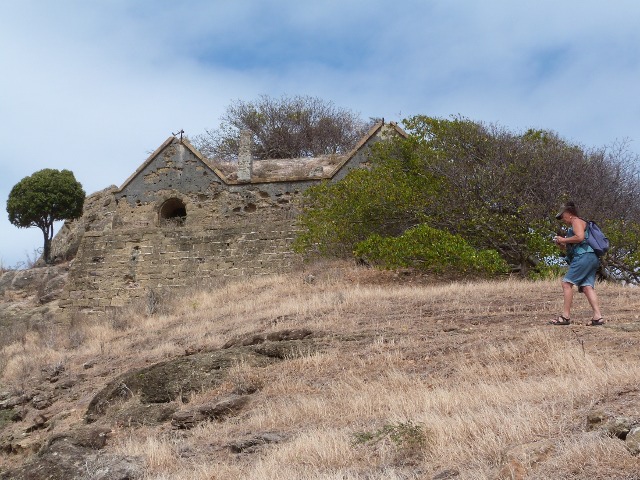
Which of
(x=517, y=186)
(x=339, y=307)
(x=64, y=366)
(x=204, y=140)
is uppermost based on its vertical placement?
(x=204, y=140)

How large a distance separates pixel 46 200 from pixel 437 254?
18714 millimetres

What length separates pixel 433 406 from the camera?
707 cm

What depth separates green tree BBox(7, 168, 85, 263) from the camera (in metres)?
30.3

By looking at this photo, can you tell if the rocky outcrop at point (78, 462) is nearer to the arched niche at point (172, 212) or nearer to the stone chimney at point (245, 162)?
the stone chimney at point (245, 162)

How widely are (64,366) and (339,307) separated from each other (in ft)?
15.6

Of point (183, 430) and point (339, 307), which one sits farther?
point (339, 307)

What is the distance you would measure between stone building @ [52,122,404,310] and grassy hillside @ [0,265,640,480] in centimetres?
429

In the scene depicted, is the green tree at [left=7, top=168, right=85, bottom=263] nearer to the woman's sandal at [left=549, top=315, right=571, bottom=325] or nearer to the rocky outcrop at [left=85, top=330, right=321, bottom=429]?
the rocky outcrop at [left=85, top=330, right=321, bottom=429]

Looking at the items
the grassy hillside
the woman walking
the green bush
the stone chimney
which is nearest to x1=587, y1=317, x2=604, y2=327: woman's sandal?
the woman walking

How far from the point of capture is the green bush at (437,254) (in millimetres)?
16750

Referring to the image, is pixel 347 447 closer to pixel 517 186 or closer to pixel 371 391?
pixel 371 391

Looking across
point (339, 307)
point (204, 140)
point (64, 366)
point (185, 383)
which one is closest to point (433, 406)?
point (185, 383)

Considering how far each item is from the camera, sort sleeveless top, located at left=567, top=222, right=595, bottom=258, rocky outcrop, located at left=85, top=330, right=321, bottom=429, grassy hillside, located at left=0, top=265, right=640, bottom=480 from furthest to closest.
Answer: sleeveless top, located at left=567, top=222, right=595, bottom=258 → rocky outcrop, located at left=85, top=330, right=321, bottom=429 → grassy hillside, located at left=0, top=265, right=640, bottom=480

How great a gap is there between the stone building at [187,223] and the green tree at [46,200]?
552 millimetres
